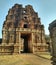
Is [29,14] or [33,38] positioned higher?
[29,14]

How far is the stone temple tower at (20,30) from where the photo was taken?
82.1ft

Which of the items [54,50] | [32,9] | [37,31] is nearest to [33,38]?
[37,31]

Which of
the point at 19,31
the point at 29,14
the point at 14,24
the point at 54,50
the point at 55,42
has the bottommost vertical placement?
the point at 54,50

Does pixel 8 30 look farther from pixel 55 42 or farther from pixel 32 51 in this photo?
pixel 55 42

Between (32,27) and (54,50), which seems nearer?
(54,50)

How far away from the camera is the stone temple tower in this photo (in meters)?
25.0

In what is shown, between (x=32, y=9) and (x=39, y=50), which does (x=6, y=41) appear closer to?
(x=39, y=50)

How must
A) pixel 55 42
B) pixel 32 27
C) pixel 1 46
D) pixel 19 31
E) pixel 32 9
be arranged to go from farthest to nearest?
pixel 32 9, pixel 32 27, pixel 19 31, pixel 1 46, pixel 55 42

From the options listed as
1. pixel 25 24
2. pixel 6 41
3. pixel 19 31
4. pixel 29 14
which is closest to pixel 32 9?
pixel 29 14

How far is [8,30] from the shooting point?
2666 cm

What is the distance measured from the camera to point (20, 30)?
86.5ft

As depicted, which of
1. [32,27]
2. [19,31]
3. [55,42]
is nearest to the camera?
[55,42]

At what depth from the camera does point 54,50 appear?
6.42 metres

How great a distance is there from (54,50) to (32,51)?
770 inches
